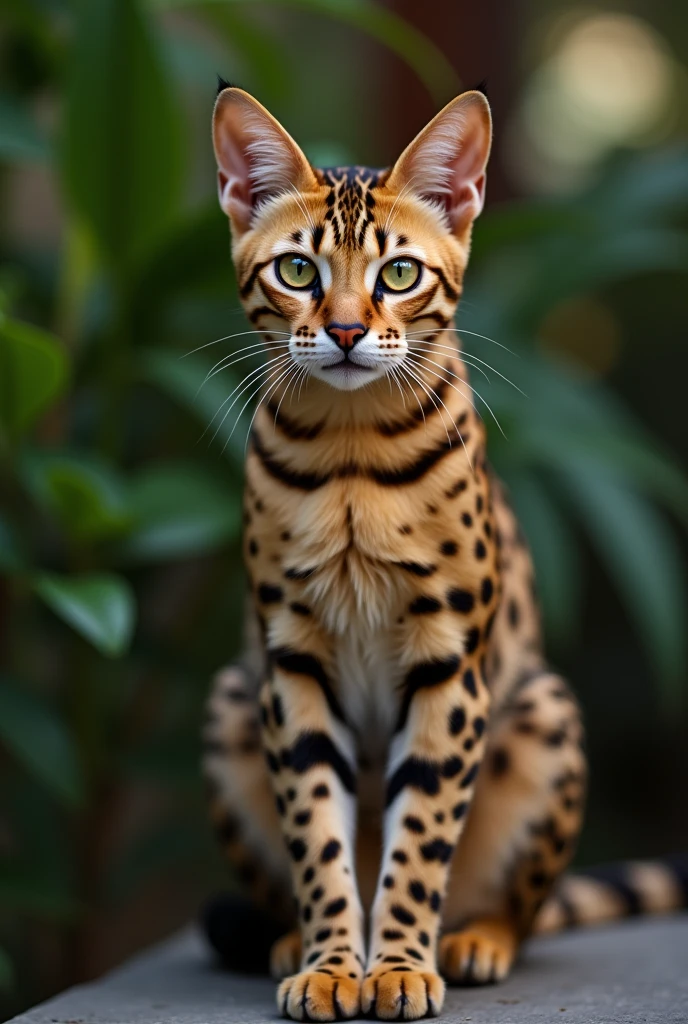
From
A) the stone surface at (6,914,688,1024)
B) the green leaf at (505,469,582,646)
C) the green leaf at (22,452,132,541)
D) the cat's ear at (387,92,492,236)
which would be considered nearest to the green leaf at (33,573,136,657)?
the green leaf at (22,452,132,541)

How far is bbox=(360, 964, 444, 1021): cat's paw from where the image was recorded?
212cm

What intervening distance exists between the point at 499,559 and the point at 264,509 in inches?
20.2

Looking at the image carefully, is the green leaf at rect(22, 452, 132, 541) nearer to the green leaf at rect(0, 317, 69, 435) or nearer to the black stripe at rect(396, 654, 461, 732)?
the green leaf at rect(0, 317, 69, 435)

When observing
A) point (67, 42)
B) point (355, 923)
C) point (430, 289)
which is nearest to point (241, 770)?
point (355, 923)

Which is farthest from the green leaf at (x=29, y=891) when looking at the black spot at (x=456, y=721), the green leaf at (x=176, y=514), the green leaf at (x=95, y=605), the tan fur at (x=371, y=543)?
the black spot at (x=456, y=721)

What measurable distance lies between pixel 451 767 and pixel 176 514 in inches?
45.0

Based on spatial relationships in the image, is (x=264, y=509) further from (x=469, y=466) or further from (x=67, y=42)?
(x=67, y=42)

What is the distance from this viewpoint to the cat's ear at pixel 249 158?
229 centimetres

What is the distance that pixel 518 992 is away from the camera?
2.42 m

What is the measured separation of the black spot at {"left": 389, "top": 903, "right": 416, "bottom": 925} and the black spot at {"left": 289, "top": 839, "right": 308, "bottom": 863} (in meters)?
0.19

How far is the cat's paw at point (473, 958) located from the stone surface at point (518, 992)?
34 mm

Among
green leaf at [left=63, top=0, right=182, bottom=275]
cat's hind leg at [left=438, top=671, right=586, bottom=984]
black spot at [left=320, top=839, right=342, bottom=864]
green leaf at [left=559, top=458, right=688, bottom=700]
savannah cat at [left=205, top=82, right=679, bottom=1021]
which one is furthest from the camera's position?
green leaf at [left=559, top=458, right=688, bottom=700]

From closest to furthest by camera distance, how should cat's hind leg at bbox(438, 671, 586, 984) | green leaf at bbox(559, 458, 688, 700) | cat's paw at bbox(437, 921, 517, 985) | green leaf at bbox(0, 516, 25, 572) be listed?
cat's paw at bbox(437, 921, 517, 985), cat's hind leg at bbox(438, 671, 586, 984), green leaf at bbox(0, 516, 25, 572), green leaf at bbox(559, 458, 688, 700)

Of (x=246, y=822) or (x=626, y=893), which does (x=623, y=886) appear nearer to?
(x=626, y=893)
